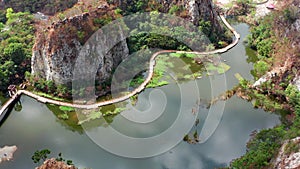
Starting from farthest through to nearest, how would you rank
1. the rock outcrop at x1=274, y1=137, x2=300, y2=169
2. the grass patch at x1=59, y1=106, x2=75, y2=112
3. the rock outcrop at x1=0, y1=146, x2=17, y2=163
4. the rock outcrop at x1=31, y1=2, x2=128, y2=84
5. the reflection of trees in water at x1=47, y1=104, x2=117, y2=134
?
the rock outcrop at x1=31, y1=2, x2=128, y2=84 < the grass patch at x1=59, y1=106, x2=75, y2=112 < the reflection of trees in water at x1=47, y1=104, x2=117, y2=134 < the rock outcrop at x1=0, y1=146, x2=17, y2=163 < the rock outcrop at x1=274, y1=137, x2=300, y2=169

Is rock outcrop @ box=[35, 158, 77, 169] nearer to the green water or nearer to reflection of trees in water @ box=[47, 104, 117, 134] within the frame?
the green water

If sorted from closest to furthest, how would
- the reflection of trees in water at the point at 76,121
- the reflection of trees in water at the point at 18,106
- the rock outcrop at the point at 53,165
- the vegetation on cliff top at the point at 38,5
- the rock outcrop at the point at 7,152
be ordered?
the rock outcrop at the point at 53,165
the rock outcrop at the point at 7,152
the reflection of trees in water at the point at 76,121
the reflection of trees in water at the point at 18,106
the vegetation on cliff top at the point at 38,5

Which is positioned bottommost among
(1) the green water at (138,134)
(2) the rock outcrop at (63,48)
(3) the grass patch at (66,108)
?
(1) the green water at (138,134)

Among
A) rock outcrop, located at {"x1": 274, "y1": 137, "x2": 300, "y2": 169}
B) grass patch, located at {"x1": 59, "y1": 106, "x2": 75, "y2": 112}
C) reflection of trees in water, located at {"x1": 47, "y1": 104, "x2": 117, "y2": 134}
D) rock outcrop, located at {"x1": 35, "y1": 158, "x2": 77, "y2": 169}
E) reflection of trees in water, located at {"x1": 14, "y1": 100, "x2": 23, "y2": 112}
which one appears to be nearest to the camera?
rock outcrop, located at {"x1": 274, "y1": 137, "x2": 300, "y2": 169}

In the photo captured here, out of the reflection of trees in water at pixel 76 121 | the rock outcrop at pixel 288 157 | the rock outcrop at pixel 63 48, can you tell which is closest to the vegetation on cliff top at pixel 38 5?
the rock outcrop at pixel 63 48

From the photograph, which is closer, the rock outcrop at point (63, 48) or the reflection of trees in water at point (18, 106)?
the rock outcrop at point (63, 48)

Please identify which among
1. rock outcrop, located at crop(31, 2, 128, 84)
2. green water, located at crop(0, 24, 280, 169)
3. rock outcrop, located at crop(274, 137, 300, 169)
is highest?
rock outcrop, located at crop(31, 2, 128, 84)

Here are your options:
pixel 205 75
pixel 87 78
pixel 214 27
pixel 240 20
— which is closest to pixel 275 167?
pixel 205 75

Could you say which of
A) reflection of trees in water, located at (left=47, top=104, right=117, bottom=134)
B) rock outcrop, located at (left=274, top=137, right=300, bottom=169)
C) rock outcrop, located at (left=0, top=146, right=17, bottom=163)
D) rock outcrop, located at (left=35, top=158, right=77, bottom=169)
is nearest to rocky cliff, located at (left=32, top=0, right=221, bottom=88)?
reflection of trees in water, located at (left=47, top=104, right=117, bottom=134)

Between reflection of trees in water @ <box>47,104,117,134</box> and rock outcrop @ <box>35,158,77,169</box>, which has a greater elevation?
rock outcrop @ <box>35,158,77,169</box>

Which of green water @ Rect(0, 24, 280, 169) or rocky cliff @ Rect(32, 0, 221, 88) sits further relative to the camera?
rocky cliff @ Rect(32, 0, 221, 88)

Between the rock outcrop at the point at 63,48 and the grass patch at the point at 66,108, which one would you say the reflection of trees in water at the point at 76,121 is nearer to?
the grass patch at the point at 66,108
